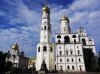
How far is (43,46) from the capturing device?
54.9 m

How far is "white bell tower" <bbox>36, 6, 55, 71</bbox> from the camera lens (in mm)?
53688

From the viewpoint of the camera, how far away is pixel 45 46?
55094mm

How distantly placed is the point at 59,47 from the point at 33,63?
3858cm

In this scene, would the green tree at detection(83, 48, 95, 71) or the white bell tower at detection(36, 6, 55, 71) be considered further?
the white bell tower at detection(36, 6, 55, 71)

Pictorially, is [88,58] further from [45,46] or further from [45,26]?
[45,26]

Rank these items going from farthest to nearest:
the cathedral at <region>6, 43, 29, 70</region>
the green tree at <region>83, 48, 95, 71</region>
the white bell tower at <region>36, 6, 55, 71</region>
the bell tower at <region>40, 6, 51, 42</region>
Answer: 1. the cathedral at <region>6, 43, 29, 70</region>
2. the bell tower at <region>40, 6, 51, 42</region>
3. the white bell tower at <region>36, 6, 55, 71</region>
4. the green tree at <region>83, 48, 95, 71</region>

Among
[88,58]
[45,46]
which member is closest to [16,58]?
[45,46]

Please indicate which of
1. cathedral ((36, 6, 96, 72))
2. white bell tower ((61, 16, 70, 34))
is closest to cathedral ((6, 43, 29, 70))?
cathedral ((36, 6, 96, 72))

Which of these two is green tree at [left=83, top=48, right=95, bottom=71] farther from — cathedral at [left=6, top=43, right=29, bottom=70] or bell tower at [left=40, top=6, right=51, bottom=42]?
cathedral at [left=6, top=43, right=29, bottom=70]

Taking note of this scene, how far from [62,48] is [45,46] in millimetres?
6771

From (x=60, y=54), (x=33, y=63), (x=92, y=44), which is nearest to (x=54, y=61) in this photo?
(x=60, y=54)

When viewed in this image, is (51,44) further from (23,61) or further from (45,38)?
(23,61)

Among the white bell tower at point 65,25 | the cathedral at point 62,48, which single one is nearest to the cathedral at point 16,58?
the cathedral at point 62,48

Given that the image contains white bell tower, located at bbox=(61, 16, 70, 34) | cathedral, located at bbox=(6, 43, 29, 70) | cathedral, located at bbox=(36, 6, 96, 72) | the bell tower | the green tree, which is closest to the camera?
cathedral, located at bbox=(36, 6, 96, 72)
